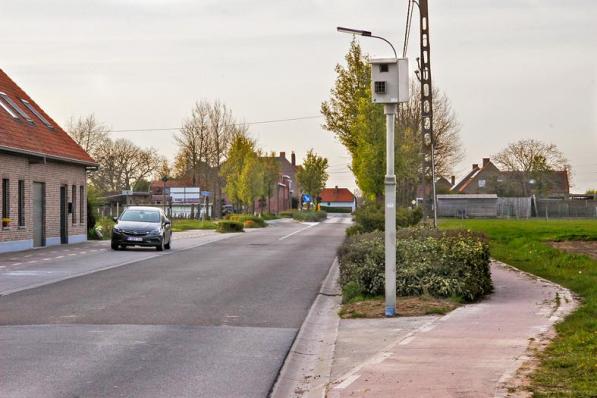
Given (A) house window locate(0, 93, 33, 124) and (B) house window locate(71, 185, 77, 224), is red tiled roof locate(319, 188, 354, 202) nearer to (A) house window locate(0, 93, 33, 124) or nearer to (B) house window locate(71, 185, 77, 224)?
(B) house window locate(71, 185, 77, 224)

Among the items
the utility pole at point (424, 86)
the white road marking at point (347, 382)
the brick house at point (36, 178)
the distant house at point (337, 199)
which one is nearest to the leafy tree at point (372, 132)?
the utility pole at point (424, 86)

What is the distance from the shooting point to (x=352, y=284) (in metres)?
14.8

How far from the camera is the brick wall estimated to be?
30141 millimetres

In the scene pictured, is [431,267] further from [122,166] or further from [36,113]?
[122,166]

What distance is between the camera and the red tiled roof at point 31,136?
98.0 ft

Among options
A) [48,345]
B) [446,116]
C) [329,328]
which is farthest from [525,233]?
[48,345]

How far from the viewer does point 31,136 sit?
32.6m

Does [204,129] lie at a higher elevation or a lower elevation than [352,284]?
higher

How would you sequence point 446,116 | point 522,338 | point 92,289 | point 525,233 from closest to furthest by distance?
point 522,338 → point 92,289 → point 525,233 → point 446,116

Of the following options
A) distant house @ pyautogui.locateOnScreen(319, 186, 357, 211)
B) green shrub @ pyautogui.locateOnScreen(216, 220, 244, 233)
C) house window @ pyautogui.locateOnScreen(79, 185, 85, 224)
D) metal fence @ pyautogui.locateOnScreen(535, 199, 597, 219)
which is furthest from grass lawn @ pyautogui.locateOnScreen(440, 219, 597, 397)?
distant house @ pyautogui.locateOnScreen(319, 186, 357, 211)

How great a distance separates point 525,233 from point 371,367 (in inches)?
1253

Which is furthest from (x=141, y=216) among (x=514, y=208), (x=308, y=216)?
(x=308, y=216)

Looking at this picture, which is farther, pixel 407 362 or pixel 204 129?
pixel 204 129

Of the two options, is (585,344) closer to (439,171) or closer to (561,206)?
(439,171)
